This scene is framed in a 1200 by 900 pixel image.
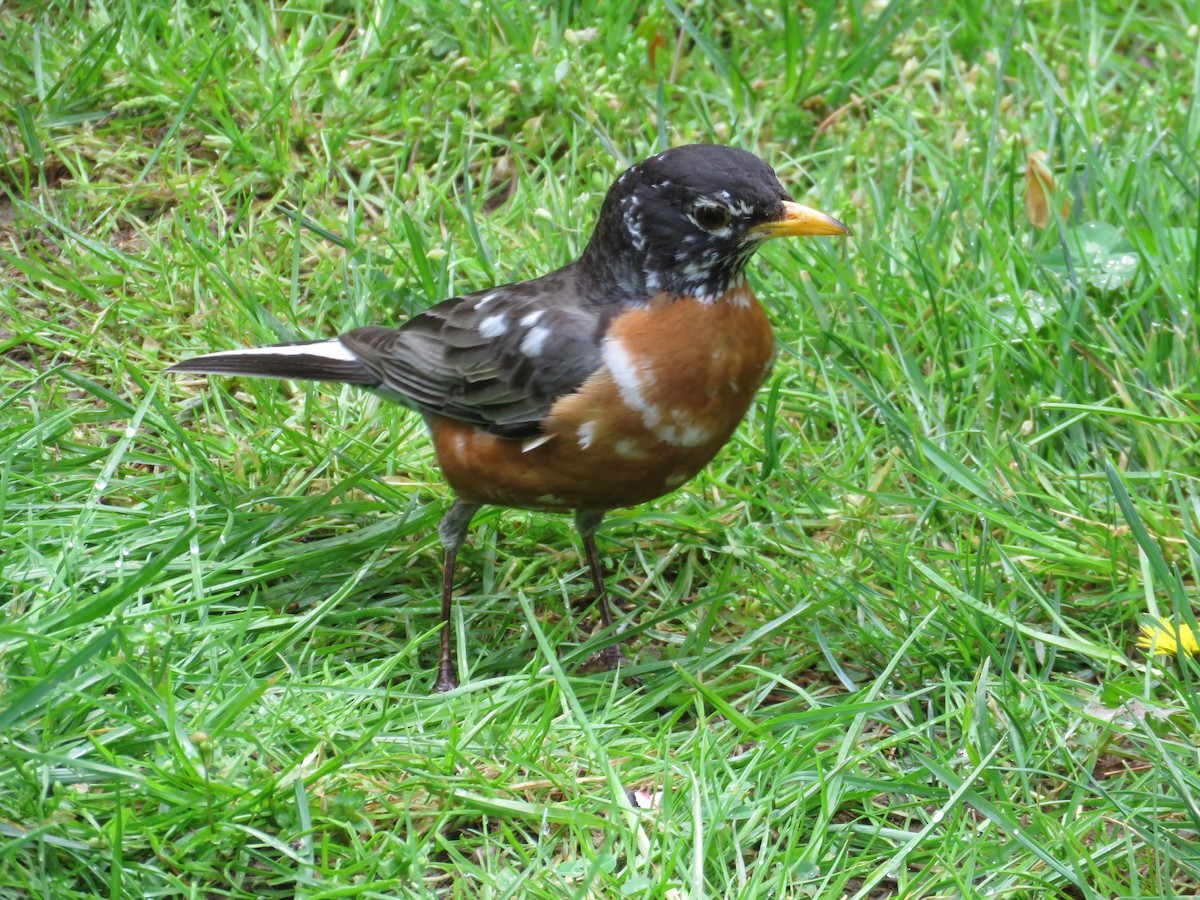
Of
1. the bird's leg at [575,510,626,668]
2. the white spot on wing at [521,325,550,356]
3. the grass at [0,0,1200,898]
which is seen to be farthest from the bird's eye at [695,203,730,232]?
the grass at [0,0,1200,898]

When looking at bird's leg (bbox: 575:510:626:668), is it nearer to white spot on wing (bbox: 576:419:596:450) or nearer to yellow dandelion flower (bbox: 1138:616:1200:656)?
white spot on wing (bbox: 576:419:596:450)

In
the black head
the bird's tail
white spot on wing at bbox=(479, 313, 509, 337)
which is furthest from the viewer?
the bird's tail

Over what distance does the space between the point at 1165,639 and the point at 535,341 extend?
6.13 ft

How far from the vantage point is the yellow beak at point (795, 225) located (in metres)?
3.56

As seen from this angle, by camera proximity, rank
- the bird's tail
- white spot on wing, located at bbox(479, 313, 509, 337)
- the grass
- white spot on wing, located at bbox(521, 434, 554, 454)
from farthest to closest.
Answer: the bird's tail
white spot on wing, located at bbox(479, 313, 509, 337)
white spot on wing, located at bbox(521, 434, 554, 454)
the grass

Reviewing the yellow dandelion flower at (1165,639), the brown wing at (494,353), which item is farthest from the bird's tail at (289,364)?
the yellow dandelion flower at (1165,639)

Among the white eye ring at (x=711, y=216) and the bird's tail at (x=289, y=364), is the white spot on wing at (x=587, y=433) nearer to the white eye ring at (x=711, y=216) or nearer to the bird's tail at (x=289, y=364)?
the white eye ring at (x=711, y=216)

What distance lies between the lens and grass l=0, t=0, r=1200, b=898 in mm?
3156

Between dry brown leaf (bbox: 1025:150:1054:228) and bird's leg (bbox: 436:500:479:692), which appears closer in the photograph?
bird's leg (bbox: 436:500:479:692)

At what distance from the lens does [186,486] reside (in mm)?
4152

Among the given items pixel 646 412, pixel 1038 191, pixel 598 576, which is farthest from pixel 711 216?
pixel 1038 191

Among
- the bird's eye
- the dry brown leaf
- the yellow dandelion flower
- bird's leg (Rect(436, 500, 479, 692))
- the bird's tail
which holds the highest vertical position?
the bird's eye

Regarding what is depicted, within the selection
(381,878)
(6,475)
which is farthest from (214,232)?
(381,878)

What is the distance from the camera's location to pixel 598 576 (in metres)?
4.15
